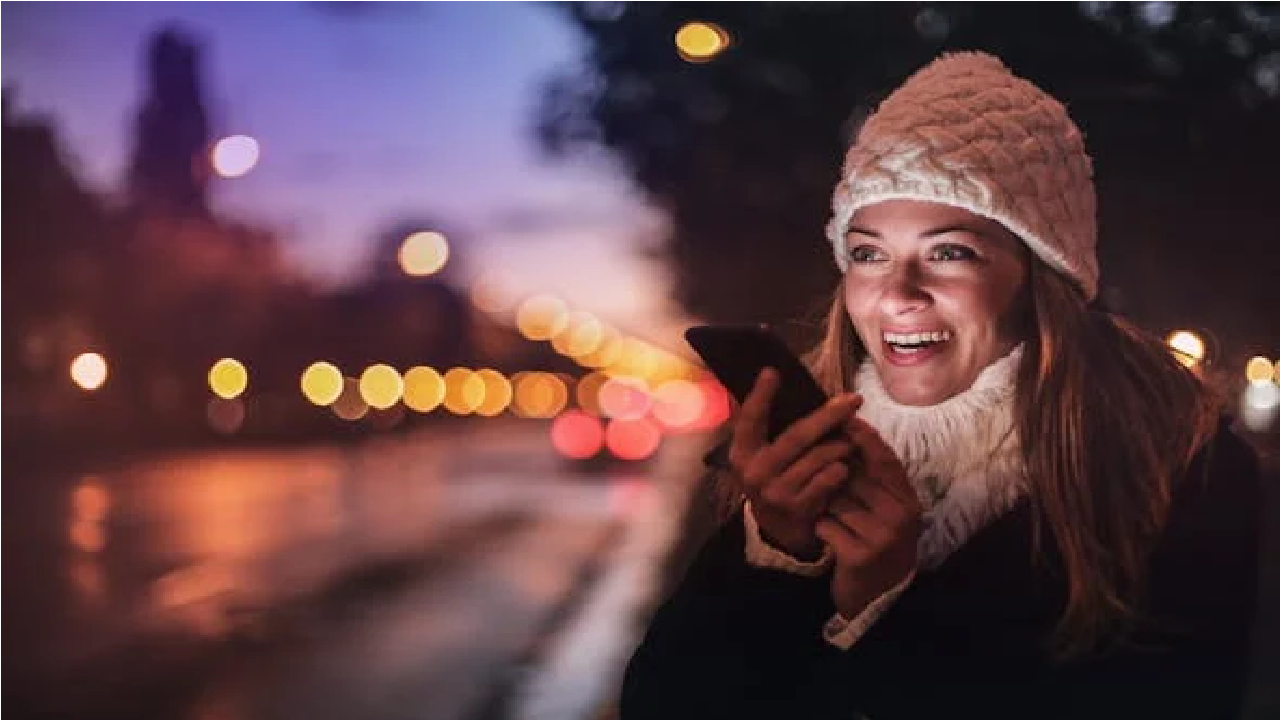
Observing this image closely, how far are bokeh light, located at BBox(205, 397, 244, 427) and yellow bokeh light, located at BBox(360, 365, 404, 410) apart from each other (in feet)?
0.70

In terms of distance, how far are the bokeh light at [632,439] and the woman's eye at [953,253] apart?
Answer: 0.54 m

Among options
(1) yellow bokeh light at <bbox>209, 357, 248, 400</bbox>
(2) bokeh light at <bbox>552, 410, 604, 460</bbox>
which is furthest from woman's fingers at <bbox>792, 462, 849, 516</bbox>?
(1) yellow bokeh light at <bbox>209, 357, 248, 400</bbox>

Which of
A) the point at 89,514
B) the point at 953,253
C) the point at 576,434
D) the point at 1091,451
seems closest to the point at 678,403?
the point at 576,434

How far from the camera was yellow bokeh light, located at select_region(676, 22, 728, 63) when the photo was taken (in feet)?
8.83

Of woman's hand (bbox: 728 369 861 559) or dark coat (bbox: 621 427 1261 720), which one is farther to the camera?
dark coat (bbox: 621 427 1261 720)

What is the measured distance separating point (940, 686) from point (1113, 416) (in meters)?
0.44

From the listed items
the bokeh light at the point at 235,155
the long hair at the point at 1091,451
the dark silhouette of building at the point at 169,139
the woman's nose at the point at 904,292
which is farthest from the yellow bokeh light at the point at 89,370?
the long hair at the point at 1091,451

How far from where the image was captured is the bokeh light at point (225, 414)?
2.79m

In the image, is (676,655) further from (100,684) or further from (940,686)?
(100,684)

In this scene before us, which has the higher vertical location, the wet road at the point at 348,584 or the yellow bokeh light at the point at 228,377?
the yellow bokeh light at the point at 228,377

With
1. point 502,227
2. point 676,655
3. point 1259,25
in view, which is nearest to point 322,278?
point 502,227

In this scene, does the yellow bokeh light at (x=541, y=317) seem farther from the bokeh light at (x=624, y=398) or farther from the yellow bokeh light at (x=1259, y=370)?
the yellow bokeh light at (x=1259, y=370)

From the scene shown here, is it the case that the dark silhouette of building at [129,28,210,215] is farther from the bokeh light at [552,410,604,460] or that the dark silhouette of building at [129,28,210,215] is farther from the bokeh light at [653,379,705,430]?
the bokeh light at [653,379,705,430]

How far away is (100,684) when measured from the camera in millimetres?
2830
